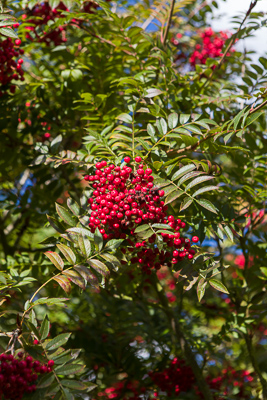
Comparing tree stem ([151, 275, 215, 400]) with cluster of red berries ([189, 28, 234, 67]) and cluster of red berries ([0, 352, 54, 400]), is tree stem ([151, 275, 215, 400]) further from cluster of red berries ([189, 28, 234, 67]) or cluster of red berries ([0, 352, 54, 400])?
cluster of red berries ([189, 28, 234, 67])

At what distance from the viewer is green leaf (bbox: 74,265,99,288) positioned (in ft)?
4.56

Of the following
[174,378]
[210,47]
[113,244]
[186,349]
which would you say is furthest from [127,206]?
[210,47]

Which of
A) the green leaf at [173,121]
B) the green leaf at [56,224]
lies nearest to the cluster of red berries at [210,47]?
the green leaf at [173,121]

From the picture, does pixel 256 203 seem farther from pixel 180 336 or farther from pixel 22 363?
pixel 22 363

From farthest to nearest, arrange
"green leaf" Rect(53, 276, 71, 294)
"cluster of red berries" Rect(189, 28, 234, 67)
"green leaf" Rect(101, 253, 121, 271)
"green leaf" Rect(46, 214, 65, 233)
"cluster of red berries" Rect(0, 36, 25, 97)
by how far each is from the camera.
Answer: "cluster of red berries" Rect(189, 28, 234, 67) < "cluster of red berries" Rect(0, 36, 25, 97) < "green leaf" Rect(46, 214, 65, 233) < "green leaf" Rect(101, 253, 121, 271) < "green leaf" Rect(53, 276, 71, 294)

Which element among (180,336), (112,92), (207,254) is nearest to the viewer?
(207,254)

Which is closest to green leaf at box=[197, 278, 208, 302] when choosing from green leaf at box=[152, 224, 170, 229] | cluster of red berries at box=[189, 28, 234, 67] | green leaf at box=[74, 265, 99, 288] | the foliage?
the foliage

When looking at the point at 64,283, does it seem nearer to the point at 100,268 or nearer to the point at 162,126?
the point at 100,268

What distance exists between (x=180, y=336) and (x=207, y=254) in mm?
1074

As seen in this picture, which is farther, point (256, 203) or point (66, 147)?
point (66, 147)

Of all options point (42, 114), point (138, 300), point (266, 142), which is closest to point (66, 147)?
point (42, 114)

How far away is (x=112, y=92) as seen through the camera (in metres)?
2.25

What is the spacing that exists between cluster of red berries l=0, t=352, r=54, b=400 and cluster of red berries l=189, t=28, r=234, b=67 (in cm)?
297

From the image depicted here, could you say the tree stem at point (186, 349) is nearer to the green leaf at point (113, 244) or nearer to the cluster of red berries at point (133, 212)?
the cluster of red berries at point (133, 212)
